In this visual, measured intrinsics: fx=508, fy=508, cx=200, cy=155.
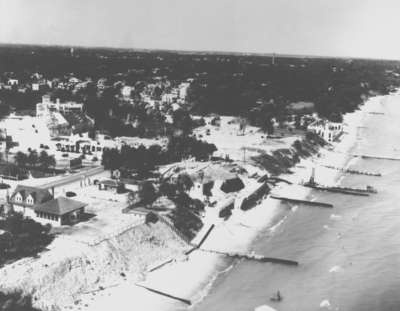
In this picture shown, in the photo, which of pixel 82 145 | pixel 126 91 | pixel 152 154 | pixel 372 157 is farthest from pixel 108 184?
pixel 126 91

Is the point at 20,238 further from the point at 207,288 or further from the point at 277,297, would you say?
the point at 277,297

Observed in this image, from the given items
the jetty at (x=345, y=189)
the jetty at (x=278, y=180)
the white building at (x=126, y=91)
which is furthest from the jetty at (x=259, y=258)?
the white building at (x=126, y=91)

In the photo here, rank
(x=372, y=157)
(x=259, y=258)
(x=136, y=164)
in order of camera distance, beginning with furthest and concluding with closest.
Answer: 1. (x=372, y=157)
2. (x=136, y=164)
3. (x=259, y=258)

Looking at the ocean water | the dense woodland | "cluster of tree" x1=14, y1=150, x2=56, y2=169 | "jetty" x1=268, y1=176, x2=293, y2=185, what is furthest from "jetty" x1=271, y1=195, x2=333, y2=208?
the dense woodland

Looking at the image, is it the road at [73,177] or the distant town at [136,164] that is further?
the road at [73,177]

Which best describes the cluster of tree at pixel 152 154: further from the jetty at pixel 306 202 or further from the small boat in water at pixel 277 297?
the small boat in water at pixel 277 297

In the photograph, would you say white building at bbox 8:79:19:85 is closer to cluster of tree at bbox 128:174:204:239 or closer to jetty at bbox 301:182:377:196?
cluster of tree at bbox 128:174:204:239

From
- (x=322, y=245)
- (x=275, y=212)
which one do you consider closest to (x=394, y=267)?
(x=322, y=245)
